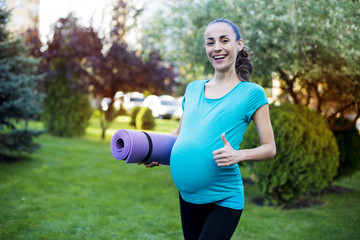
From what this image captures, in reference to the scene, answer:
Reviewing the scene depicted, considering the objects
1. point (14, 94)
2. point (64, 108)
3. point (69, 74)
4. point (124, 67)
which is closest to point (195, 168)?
point (14, 94)

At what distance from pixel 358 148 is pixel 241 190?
5.24 m

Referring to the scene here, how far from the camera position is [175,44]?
21.5 feet

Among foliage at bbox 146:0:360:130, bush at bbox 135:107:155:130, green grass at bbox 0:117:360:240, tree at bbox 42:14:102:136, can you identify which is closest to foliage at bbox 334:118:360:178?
foliage at bbox 146:0:360:130

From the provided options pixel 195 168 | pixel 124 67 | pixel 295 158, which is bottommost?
pixel 295 158

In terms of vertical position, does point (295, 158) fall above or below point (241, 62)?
below

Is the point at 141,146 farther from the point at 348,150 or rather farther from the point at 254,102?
the point at 348,150

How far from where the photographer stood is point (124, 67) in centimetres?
1250

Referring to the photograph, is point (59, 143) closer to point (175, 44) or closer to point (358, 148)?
point (175, 44)

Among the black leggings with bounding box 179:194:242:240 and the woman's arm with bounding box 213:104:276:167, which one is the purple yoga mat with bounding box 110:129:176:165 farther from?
the woman's arm with bounding box 213:104:276:167

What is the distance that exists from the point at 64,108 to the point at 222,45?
12.1m

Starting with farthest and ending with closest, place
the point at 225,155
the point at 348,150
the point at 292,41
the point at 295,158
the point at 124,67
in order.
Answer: the point at 124,67 → the point at 348,150 → the point at 295,158 → the point at 292,41 → the point at 225,155

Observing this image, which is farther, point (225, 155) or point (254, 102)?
point (254, 102)

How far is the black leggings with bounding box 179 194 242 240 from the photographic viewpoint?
1919 mm

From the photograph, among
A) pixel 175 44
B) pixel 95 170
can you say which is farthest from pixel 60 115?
pixel 175 44
